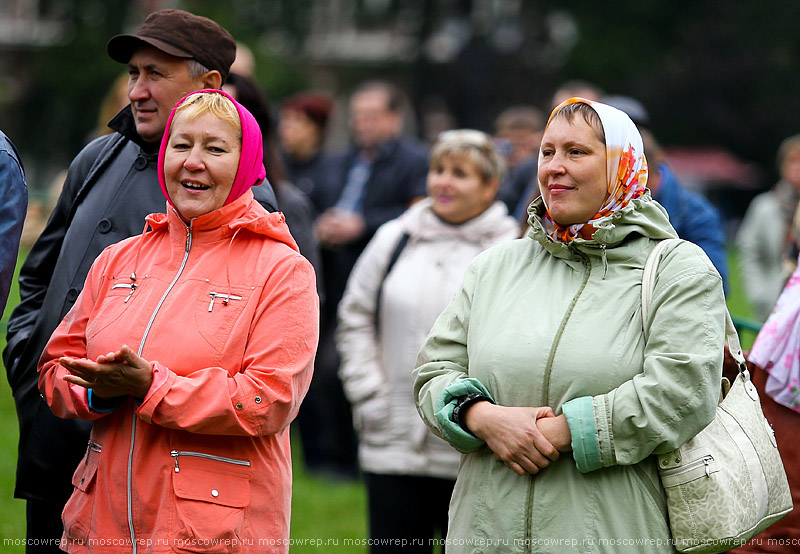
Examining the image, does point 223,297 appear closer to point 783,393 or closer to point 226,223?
point 226,223

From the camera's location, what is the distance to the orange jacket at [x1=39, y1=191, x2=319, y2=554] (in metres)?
3.27

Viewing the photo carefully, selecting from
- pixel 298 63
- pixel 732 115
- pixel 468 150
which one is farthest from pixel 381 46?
pixel 468 150

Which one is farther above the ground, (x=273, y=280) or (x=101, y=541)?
(x=273, y=280)

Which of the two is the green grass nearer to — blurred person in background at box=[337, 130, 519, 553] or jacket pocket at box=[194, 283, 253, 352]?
blurred person in background at box=[337, 130, 519, 553]

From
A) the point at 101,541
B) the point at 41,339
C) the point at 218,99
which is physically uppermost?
the point at 218,99

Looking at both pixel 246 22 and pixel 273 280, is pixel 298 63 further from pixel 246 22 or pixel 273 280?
pixel 273 280

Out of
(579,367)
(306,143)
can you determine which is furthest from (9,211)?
(306,143)

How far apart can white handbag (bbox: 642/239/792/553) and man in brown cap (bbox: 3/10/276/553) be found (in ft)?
5.69

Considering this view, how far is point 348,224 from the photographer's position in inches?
334

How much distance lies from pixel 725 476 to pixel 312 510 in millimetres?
4277

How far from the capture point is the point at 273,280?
349 centimetres

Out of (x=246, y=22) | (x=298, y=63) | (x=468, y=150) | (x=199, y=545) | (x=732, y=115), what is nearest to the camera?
(x=199, y=545)

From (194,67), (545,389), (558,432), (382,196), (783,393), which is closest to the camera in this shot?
(558,432)

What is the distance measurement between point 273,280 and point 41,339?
102cm
